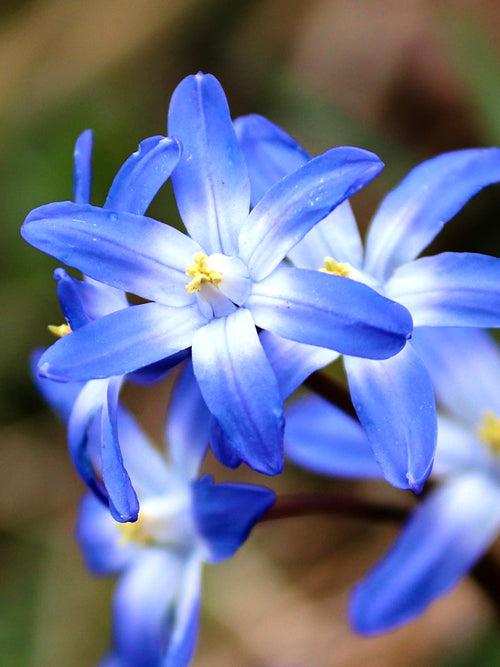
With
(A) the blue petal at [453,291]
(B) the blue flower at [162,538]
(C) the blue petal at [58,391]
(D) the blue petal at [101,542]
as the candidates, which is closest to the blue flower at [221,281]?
(A) the blue petal at [453,291]

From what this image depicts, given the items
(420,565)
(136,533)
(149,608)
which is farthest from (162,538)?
(420,565)

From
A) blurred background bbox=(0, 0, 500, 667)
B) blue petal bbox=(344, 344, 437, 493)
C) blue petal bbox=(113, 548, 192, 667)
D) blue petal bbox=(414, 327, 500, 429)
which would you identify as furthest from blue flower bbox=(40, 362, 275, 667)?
blurred background bbox=(0, 0, 500, 667)

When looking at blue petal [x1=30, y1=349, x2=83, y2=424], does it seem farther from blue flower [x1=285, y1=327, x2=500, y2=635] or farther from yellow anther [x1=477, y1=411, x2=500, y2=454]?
yellow anther [x1=477, y1=411, x2=500, y2=454]

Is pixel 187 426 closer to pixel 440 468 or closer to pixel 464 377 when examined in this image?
pixel 440 468

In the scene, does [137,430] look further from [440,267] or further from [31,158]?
[31,158]

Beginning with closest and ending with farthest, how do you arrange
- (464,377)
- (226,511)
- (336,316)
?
(336,316), (226,511), (464,377)
